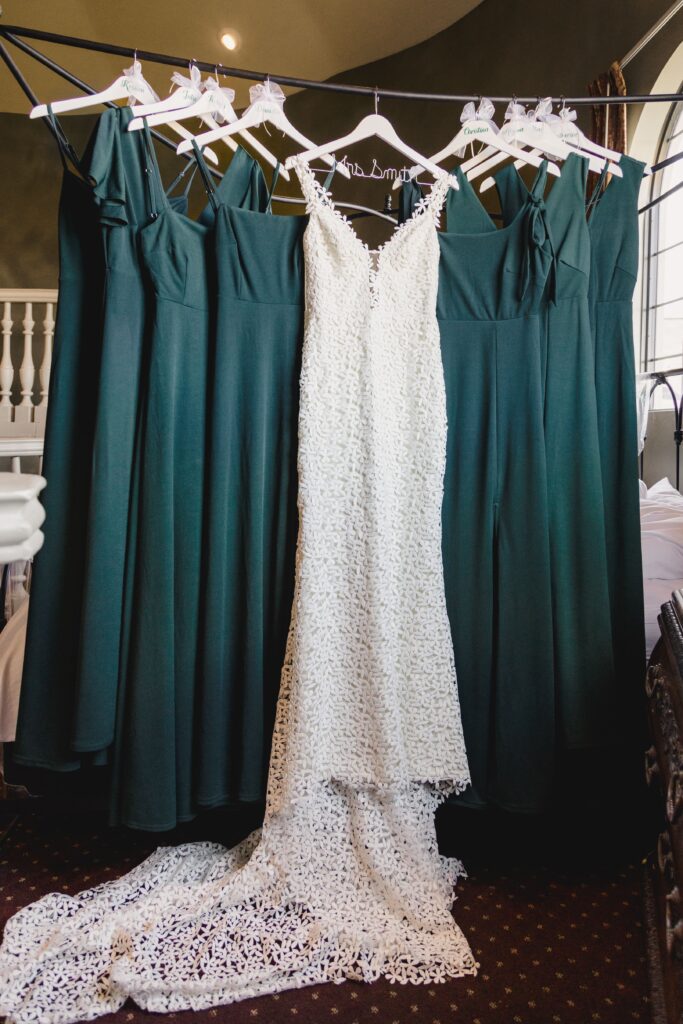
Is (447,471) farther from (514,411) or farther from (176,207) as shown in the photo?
(176,207)

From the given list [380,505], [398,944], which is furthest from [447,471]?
[398,944]

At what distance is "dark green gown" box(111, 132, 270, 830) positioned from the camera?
131 centimetres

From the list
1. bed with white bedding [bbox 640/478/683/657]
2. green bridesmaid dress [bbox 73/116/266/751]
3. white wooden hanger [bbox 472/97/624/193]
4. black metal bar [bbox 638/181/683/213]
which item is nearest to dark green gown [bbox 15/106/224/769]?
green bridesmaid dress [bbox 73/116/266/751]

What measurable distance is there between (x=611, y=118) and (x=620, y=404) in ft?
8.07

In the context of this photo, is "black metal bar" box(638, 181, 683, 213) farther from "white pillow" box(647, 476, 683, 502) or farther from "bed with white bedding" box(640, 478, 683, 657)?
"white pillow" box(647, 476, 683, 502)

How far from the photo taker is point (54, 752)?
1342 millimetres

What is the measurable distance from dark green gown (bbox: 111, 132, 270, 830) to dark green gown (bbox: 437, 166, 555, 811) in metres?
0.51

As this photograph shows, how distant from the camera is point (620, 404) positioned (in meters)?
1.49

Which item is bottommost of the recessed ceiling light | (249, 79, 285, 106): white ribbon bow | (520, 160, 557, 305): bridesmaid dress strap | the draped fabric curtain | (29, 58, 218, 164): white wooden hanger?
(520, 160, 557, 305): bridesmaid dress strap

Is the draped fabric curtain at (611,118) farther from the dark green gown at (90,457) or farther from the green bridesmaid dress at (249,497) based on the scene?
the dark green gown at (90,457)

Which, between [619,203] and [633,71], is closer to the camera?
[619,203]

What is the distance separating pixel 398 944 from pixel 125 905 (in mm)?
533

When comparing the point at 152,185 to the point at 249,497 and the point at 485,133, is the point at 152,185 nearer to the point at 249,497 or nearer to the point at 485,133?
the point at 249,497

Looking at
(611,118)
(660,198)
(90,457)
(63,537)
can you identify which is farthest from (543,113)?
(611,118)
